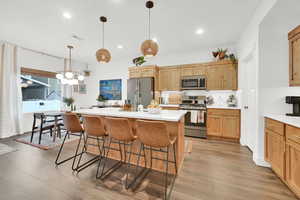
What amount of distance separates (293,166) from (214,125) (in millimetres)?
2089

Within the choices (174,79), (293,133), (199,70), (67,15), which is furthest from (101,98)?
(293,133)

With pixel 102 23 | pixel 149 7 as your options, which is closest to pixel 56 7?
pixel 102 23

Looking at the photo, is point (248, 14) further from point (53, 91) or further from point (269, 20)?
point (53, 91)

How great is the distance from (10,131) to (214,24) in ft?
20.8

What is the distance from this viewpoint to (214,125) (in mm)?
3658

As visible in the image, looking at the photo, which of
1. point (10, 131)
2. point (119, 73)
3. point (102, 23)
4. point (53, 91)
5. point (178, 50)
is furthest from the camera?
point (119, 73)

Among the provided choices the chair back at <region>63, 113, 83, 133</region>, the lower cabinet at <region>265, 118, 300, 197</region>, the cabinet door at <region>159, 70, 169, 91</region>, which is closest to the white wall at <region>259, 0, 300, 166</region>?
the lower cabinet at <region>265, 118, 300, 197</region>

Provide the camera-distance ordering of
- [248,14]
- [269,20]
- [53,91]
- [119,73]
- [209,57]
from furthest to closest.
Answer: [119,73] → [53,91] → [209,57] → [248,14] → [269,20]

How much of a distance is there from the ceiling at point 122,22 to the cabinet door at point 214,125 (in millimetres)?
2226

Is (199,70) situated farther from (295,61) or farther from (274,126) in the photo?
(274,126)

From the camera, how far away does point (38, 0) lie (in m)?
2.17

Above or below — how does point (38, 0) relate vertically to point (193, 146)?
above

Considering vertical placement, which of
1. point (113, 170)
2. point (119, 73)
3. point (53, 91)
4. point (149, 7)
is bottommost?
point (113, 170)

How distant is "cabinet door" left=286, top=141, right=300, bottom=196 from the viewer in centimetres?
150
